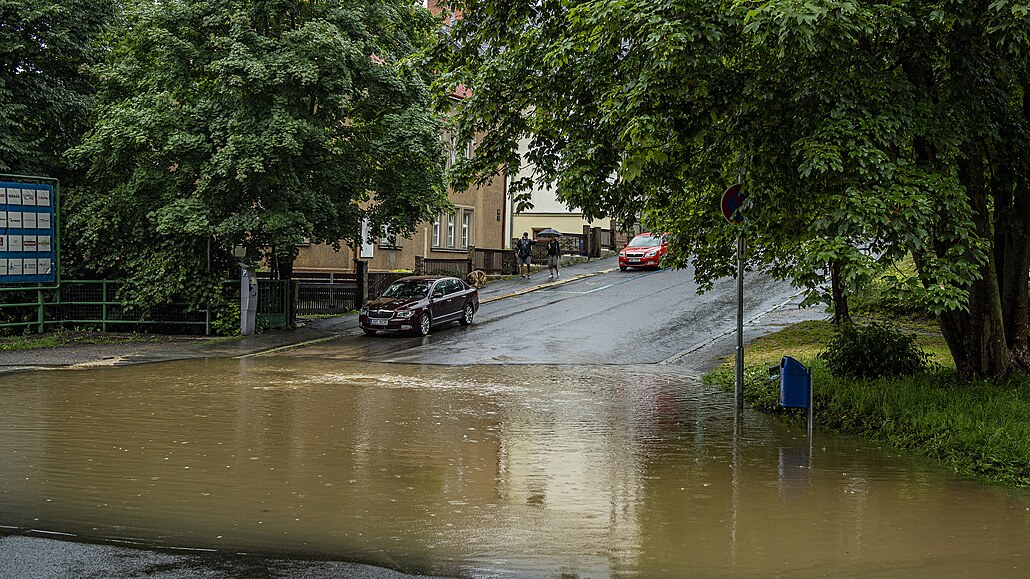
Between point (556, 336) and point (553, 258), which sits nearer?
point (556, 336)

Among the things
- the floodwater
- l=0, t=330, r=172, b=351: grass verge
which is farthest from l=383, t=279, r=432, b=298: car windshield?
the floodwater

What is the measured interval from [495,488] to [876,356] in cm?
754

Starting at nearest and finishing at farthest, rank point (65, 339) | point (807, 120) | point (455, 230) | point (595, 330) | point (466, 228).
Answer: point (807, 120) < point (65, 339) < point (595, 330) < point (455, 230) < point (466, 228)

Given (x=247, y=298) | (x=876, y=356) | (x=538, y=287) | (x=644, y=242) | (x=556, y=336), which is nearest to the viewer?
(x=876, y=356)

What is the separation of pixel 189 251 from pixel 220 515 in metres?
18.1

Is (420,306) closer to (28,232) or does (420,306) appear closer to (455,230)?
(28,232)

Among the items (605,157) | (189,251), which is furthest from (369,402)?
(189,251)

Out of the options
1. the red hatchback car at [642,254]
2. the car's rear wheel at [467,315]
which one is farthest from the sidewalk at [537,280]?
the car's rear wheel at [467,315]

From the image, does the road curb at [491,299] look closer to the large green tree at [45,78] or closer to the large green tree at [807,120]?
the large green tree at [45,78]

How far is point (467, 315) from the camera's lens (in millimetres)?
27562

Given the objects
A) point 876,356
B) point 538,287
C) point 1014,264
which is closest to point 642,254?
point 538,287

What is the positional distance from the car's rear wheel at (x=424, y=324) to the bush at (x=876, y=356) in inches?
520

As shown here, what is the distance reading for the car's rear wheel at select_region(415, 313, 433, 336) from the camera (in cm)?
2534

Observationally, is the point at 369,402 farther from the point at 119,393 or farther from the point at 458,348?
the point at 458,348
